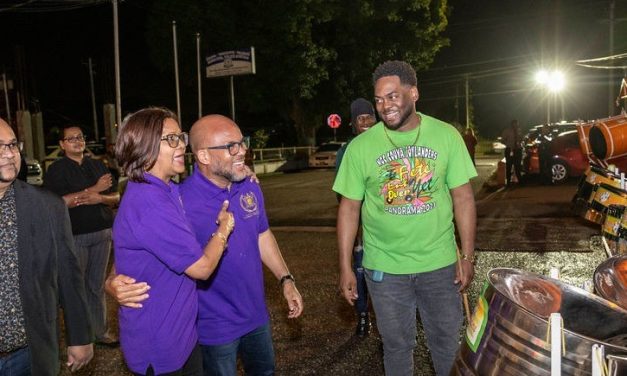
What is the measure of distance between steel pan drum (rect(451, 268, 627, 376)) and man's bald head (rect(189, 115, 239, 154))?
152 cm

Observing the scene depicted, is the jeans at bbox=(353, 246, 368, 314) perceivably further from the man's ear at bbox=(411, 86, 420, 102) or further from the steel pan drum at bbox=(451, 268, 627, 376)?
the steel pan drum at bbox=(451, 268, 627, 376)

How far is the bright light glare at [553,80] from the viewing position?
1189 inches

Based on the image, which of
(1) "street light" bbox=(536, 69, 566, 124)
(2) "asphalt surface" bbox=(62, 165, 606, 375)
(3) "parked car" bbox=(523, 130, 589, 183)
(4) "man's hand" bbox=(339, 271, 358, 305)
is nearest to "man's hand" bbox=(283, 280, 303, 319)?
(4) "man's hand" bbox=(339, 271, 358, 305)

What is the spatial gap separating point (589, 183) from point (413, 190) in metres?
3.21

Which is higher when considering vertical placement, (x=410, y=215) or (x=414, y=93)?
(x=414, y=93)

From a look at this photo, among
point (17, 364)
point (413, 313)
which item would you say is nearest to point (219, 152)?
point (17, 364)

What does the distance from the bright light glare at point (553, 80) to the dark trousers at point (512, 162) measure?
46.9ft

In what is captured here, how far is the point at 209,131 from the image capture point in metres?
3.20

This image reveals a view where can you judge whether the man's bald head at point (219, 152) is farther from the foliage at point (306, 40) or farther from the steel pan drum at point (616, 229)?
the foliage at point (306, 40)

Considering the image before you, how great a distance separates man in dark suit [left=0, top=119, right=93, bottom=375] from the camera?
2746 millimetres

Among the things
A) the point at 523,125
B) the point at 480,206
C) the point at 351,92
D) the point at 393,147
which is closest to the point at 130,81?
the point at 351,92

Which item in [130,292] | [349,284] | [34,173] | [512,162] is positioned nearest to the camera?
[130,292]

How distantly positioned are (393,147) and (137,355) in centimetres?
176

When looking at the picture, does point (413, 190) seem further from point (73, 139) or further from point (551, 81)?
point (551, 81)
